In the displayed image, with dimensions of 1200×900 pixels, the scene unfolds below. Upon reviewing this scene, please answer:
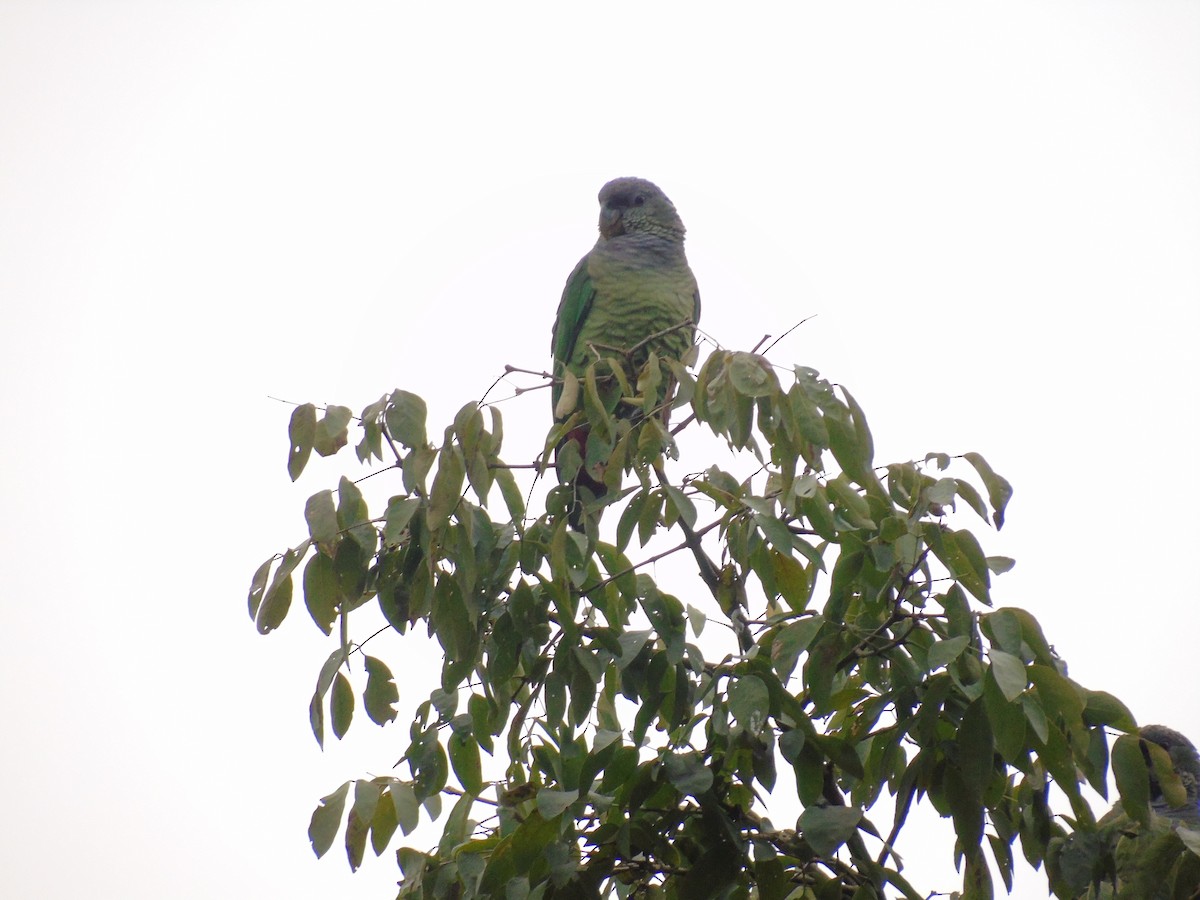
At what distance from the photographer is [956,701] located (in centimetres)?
146

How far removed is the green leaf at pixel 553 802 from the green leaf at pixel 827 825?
1.16 feet

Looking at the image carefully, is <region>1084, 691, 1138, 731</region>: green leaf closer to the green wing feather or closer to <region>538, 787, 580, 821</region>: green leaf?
<region>538, 787, 580, 821</region>: green leaf

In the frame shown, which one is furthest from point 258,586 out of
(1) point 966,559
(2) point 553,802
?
(1) point 966,559

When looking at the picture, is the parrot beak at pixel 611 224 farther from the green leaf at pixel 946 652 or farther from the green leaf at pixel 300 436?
the green leaf at pixel 946 652

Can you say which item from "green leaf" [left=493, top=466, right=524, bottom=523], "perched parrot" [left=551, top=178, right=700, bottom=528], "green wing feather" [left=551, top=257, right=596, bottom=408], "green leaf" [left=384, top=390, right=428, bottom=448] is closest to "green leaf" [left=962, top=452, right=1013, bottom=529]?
"green leaf" [left=493, top=466, right=524, bottom=523]

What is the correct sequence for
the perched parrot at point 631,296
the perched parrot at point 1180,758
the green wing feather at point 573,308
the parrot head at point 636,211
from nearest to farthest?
1. the perched parrot at point 1180,758
2. the perched parrot at point 631,296
3. the green wing feather at point 573,308
4. the parrot head at point 636,211

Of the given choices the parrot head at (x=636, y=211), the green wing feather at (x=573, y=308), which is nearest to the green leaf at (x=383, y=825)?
the green wing feather at (x=573, y=308)

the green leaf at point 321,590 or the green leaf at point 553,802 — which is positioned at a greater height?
the green leaf at point 321,590

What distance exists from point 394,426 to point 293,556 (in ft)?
0.88

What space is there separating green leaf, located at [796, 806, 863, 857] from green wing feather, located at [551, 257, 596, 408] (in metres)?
2.63

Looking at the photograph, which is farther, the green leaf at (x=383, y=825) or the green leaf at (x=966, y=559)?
the green leaf at (x=383, y=825)

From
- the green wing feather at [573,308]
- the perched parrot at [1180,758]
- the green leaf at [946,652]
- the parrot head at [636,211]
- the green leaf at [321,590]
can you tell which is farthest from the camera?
the parrot head at [636,211]

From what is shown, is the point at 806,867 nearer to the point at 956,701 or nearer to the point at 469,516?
the point at 956,701

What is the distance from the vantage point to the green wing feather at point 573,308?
396 centimetres
